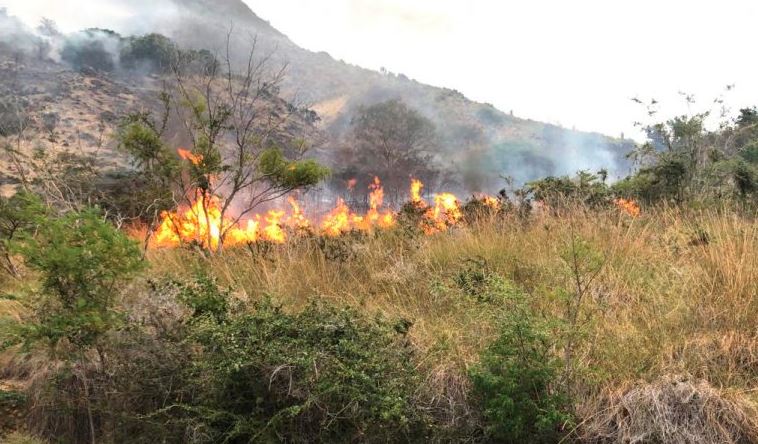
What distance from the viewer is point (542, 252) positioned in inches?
182

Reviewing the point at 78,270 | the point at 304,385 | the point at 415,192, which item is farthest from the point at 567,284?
the point at 415,192

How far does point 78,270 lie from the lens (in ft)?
8.34

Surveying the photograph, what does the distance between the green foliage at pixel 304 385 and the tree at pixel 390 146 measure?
2489 centimetres

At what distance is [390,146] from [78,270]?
90.8 ft

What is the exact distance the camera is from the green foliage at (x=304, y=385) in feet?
7.74

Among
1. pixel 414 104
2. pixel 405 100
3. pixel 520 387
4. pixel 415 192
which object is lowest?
pixel 415 192

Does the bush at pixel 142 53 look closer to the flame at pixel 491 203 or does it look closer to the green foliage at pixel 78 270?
the flame at pixel 491 203

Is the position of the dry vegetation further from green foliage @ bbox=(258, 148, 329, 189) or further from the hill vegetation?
green foliage @ bbox=(258, 148, 329, 189)

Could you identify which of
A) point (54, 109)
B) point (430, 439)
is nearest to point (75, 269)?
point (430, 439)

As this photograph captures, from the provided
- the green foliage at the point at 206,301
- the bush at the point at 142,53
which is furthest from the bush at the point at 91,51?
the green foliage at the point at 206,301

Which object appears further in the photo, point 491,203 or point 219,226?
point 491,203

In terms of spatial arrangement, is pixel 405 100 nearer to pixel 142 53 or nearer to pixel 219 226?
pixel 142 53

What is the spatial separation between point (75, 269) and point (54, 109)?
78.4 ft

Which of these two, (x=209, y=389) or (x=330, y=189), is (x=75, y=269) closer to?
(x=209, y=389)
